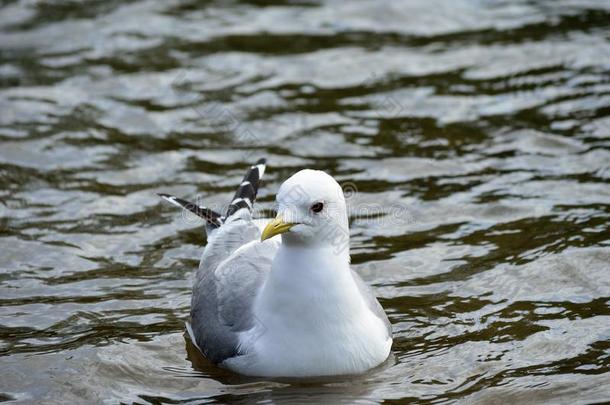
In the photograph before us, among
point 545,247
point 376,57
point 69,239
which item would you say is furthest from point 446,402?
point 376,57

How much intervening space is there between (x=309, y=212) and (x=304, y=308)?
57cm

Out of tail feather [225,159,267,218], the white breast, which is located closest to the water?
the white breast

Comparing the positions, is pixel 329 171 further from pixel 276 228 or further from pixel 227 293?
pixel 276 228

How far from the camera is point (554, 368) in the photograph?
20.8 ft

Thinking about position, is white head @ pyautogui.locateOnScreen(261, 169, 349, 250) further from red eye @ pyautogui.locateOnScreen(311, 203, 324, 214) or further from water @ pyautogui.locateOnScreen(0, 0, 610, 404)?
water @ pyautogui.locateOnScreen(0, 0, 610, 404)

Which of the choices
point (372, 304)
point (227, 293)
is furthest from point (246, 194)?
point (372, 304)

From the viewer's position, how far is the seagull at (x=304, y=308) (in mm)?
6066

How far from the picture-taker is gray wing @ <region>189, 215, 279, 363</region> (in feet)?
21.2

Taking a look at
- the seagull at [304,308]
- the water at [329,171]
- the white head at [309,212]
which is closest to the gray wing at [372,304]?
the seagull at [304,308]

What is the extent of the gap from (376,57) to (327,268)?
251 inches

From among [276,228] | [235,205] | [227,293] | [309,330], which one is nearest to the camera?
[276,228]

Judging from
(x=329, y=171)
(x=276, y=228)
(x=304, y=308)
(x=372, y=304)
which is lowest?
(x=329, y=171)

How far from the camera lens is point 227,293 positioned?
6.63 meters

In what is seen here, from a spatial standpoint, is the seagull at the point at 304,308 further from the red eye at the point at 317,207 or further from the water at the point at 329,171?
the water at the point at 329,171
